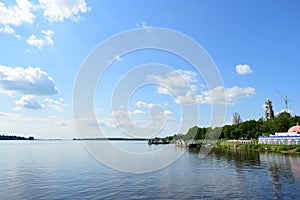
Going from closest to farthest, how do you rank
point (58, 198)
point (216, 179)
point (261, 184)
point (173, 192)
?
point (58, 198) → point (173, 192) → point (261, 184) → point (216, 179)

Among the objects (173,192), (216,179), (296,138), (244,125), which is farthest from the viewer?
(244,125)

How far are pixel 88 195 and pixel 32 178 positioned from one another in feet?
67.3

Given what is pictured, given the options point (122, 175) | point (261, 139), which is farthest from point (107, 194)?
point (261, 139)

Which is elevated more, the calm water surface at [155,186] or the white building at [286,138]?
the white building at [286,138]

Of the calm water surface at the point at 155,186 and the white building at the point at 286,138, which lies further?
the white building at the point at 286,138

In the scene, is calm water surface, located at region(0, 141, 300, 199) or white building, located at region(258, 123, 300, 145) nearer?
calm water surface, located at region(0, 141, 300, 199)

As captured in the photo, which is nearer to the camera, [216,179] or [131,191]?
[131,191]

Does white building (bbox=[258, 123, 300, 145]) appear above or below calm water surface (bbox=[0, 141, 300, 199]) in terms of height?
above

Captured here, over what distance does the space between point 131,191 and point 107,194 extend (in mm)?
3737

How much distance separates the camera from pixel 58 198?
3878cm

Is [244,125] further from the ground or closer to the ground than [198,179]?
further from the ground

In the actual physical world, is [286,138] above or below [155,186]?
above

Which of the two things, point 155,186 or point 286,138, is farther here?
point 286,138

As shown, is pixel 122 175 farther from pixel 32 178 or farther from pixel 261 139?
pixel 261 139
